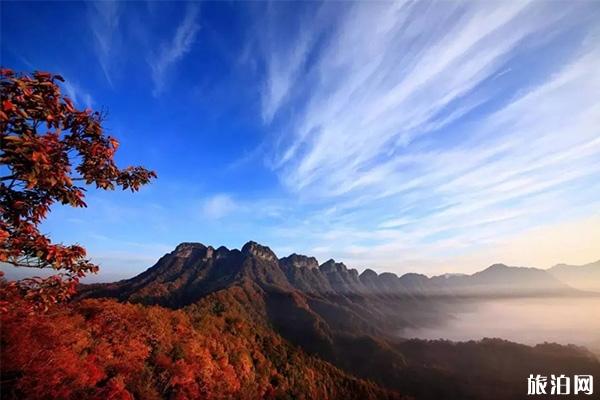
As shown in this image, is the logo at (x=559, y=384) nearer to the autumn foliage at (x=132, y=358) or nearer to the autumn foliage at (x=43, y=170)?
the autumn foliage at (x=132, y=358)

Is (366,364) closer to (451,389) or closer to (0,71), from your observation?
(451,389)

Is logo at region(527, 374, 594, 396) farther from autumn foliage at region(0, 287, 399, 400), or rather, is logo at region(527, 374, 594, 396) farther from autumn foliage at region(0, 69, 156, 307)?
autumn foliage at region(0, 69, 156, 307)

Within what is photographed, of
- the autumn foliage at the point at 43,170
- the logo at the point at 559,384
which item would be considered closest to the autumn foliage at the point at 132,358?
the autumn foliage at the point at 43,170

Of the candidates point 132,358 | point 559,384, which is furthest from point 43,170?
point 559,384

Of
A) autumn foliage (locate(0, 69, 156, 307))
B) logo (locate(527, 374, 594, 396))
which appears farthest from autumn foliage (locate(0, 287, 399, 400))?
logo (locate(527, 374, 594, 396))

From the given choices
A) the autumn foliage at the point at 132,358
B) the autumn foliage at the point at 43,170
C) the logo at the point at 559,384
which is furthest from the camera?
the logo at the point at 559,384

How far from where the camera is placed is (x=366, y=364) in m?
106

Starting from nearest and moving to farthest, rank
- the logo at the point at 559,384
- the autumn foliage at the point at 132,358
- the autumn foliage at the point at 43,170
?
the autumn foliage at the point at 43,170 → the autumn foliage at the point at 132,358 → the logo at the point at 559,384

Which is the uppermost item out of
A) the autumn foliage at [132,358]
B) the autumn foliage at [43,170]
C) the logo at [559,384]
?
the autumn foliage at [43,170]

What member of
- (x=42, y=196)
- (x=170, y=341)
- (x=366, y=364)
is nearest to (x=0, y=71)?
(x=42, y=196)

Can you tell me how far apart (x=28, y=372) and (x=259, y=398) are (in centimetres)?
1510

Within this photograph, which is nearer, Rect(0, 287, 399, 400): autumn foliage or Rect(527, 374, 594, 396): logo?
Rect(0, 287, 399, 400): autumn foliage

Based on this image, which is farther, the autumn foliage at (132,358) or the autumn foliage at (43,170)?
the autumn foliage at (132,358)

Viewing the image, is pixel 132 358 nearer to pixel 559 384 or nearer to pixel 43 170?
pixel 43 170
